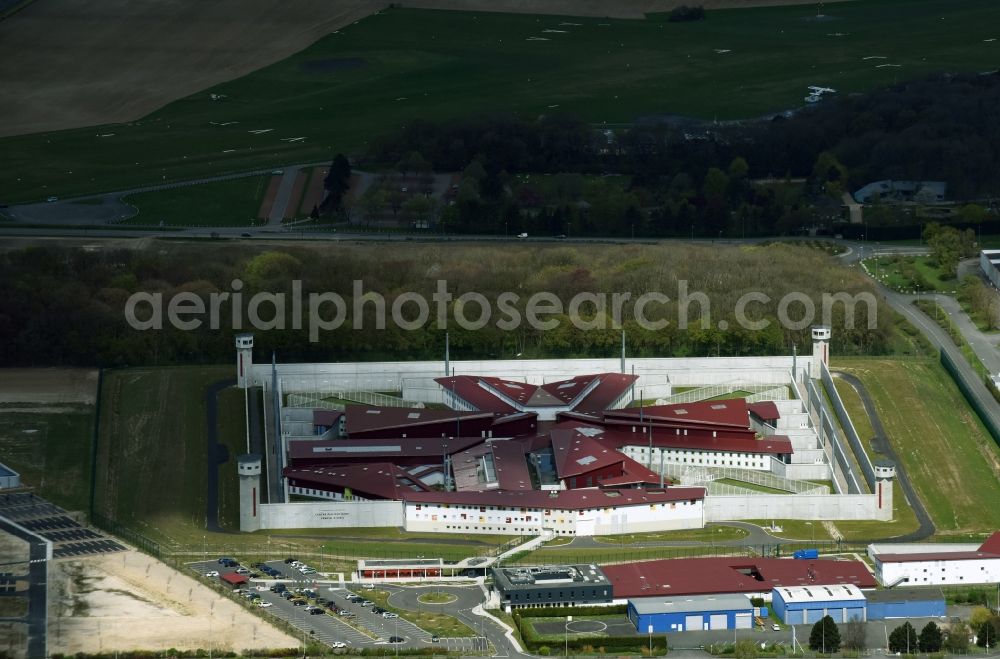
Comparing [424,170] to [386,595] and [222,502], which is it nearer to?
[222,502]

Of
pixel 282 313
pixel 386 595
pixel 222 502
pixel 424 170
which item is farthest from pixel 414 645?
pixel 424 170

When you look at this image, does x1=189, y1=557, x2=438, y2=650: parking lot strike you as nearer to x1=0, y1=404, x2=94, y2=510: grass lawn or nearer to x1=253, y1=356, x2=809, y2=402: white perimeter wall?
x1=0, y1=404, x2=94, y2=510: grass lawn

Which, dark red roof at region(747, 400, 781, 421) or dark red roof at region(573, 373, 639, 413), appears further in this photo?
dark red roof at region(573, 373, 639, 413)

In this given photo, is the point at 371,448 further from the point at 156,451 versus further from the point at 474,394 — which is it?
the point at 156,451

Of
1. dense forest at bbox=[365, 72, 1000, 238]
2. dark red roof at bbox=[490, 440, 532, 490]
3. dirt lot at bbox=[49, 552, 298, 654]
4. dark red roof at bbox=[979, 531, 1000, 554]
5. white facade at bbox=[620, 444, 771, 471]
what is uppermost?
dense forest at bbox=[365, 72, 1000, 238]

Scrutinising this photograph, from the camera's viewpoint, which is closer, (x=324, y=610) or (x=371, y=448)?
(x=324, y=610)

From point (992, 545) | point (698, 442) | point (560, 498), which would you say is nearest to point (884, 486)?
point (992, 545)

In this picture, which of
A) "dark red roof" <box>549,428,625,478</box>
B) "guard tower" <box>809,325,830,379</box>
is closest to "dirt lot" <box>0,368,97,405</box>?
"dark red roof" <box>549,428,625,478</box>

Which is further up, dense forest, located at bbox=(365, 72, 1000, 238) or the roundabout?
dense forest, located at bbox=(365, 72, 1000, 238)
